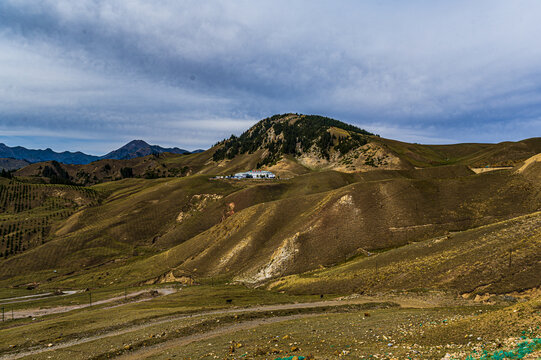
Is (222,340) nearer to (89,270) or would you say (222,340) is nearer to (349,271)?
(349,271)

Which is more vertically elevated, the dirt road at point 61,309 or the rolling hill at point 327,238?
the rolling hill at point 327,238

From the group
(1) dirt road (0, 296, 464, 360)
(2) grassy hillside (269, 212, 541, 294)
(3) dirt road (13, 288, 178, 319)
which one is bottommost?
(3) dirt road (13, 288, 178, 319)

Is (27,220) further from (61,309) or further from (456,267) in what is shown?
(456,267)

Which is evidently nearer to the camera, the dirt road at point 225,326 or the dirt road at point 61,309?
the dirt road at point 225,326

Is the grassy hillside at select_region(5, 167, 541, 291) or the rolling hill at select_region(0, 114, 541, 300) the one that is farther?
the grassy hillside at select_region(5, 167, 541, 291)

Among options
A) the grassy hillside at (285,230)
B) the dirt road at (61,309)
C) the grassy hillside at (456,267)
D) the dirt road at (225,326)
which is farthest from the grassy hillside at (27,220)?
the grassy hillside at (456,267)

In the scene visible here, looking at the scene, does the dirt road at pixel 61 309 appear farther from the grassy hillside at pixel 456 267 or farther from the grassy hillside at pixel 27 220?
the grassy hillside at pixel 27 220

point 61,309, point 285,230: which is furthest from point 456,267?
point 61,309

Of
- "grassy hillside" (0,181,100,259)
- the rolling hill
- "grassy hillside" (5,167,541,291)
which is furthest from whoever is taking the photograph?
"grassy hillside" (0,181,100,259)

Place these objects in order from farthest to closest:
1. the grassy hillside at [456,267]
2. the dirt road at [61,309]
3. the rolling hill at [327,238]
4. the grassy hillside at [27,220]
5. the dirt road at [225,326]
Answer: the grassy hillside at [27,220], the dirt road at [61,309], the rolling hill at [327,238], the grassy hillside at [456,267], the dirt road at [225,326]

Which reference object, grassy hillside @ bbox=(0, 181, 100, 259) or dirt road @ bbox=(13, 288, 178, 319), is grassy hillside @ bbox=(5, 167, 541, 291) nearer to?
dirt road @ bbox=(13, 288, 178, 319)

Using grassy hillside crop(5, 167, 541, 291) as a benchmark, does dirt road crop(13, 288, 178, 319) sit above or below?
→ below

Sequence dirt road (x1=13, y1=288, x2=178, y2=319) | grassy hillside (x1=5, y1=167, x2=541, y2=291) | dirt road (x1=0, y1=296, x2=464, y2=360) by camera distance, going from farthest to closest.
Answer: grassy hillside (x1=5, y1=167, x2=541, y2=291), dirt road (x1=13, y1=288, x2=178, y2=319), dirt road (x1=0, y1=296, x2=464, y2=360)

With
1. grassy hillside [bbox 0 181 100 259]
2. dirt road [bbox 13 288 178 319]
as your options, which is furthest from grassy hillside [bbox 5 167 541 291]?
grassy hillside [bbox 0 181 100 259]
